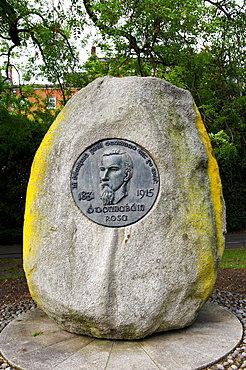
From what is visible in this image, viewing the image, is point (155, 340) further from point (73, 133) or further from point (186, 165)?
point (73, 133)

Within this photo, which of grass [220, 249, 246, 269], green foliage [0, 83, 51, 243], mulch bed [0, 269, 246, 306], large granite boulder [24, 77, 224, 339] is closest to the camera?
large granite boulder [24, 77, 224, 339]

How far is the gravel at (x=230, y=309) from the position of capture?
3.35 m

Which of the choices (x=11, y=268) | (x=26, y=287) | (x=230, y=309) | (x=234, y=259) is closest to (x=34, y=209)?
(x=230, y=309)

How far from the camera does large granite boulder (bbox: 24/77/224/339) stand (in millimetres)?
3633

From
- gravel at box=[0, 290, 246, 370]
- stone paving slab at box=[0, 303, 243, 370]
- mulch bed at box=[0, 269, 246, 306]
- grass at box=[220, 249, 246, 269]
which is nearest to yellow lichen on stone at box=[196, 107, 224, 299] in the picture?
stone paving slab at box=[0, 303, 243, 370]

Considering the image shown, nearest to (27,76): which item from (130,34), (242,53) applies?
(130,34)

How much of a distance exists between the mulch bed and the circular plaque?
10.4ft

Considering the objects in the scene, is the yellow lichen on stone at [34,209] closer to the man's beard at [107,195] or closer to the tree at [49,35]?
the man's beard at [107,195]

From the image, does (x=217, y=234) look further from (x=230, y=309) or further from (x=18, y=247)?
(x=18, y=247)

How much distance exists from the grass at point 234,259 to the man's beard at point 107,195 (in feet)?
18.9

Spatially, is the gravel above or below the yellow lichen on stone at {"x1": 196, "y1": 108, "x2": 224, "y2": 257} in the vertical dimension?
below

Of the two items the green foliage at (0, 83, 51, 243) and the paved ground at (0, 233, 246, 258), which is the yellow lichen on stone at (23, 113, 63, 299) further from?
the green foliage at (0, 83, 51, 243)

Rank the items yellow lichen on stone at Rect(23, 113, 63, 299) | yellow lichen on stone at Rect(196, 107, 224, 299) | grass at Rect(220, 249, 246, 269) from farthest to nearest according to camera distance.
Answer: grass at Rect(220, 249, 246, 269) → yellow lichen on stone at Rect(23, 113, 63, 299) → yellow lichen on stone at Rect(196, 107, 224, 299)

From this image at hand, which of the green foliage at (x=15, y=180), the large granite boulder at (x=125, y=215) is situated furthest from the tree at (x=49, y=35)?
the large granite boulder at (x=125, y=215)
